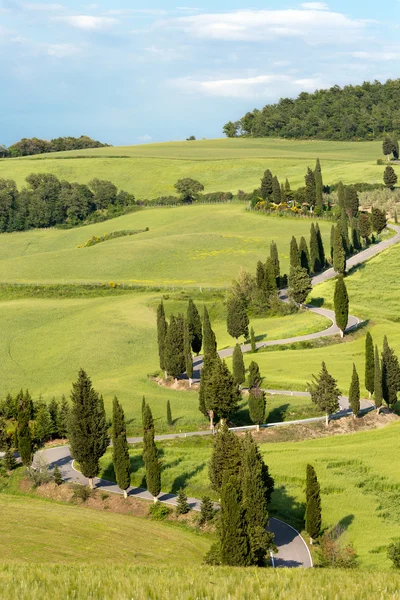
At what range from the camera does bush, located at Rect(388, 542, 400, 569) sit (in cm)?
3941

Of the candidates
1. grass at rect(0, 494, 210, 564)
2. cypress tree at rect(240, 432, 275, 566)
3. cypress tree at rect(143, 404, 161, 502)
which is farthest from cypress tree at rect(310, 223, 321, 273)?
cypress tree at rect(240, 432, 275, 566)

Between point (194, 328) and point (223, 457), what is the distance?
41.5 metres

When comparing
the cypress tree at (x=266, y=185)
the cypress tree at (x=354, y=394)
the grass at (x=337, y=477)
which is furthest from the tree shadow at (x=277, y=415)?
the cypress tree at (x=266, y=185)

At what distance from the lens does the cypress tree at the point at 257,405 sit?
67.1m

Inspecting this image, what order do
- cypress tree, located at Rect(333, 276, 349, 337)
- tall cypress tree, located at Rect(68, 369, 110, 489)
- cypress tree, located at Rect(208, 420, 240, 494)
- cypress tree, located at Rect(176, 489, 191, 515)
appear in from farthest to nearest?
cypress tree, located at Rect(333, 276, 349, 337), tall cypress tree, located at Rect(68, 369, 110, 489), cypress tree, located at Rect(176, 489, 191, 515), cypress tree, located at Rect(208, 420, 240, 494)

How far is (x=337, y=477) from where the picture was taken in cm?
5403

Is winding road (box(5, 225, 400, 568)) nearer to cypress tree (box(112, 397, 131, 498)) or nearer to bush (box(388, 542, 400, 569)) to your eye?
cypress tree (box(112, 397, 131, 498))

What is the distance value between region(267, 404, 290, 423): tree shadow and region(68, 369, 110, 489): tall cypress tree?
15.9 m

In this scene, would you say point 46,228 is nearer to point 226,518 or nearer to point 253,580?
point 226,518

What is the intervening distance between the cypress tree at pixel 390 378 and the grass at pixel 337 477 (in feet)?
13.9

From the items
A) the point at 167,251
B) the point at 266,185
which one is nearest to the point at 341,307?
the point at 167,251

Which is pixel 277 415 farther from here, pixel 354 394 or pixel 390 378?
pixel 390 378

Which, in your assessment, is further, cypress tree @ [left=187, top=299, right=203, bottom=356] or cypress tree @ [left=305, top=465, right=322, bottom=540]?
cypress tree @ [left=187, top=299, right=203, bottom=356]

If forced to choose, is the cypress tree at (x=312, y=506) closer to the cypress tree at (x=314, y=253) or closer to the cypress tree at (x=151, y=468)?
the cypress tree at (x=151, y=468)
